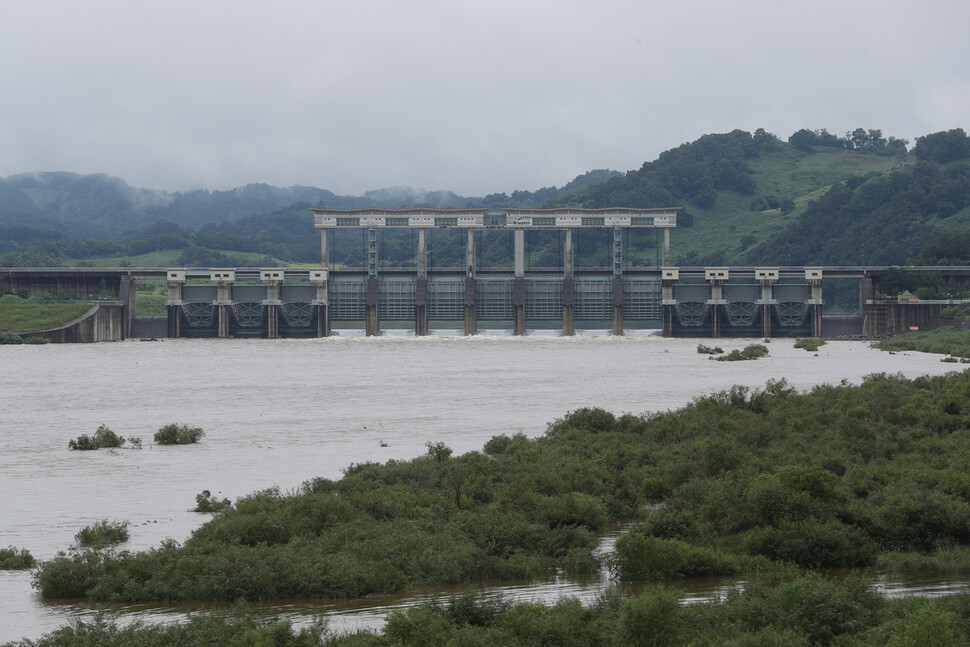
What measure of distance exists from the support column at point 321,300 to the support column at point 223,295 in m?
8.07

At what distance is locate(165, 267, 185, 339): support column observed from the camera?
111 metres

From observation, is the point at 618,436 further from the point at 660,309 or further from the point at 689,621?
the point at 660,309

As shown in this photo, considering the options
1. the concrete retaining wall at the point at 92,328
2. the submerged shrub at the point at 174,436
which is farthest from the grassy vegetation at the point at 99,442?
the concrete retaining wall at the point at 92,328

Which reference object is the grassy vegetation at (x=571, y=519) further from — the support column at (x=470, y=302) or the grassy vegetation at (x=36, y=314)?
the support column at (x=470, y=302)

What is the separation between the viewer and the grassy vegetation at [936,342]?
78.3m

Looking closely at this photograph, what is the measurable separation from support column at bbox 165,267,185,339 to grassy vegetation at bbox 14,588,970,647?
99.6 meters

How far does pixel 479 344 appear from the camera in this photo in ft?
331

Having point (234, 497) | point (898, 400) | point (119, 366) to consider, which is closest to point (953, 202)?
point (119, 366)

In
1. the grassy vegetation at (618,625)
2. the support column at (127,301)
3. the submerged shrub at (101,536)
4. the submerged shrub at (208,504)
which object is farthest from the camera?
the support column at (127,301)

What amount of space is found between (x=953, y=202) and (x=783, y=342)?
71.4 m

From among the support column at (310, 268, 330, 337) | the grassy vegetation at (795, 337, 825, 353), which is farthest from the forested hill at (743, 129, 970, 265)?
the support column at (310, 268, 330, 337)

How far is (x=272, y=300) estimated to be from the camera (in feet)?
367

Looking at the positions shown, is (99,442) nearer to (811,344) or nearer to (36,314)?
(811,344)

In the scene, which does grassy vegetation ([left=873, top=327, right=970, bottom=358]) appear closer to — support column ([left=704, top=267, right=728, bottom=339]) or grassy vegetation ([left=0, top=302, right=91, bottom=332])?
support column ([left=704, top=267, right=728, bottom=339])
